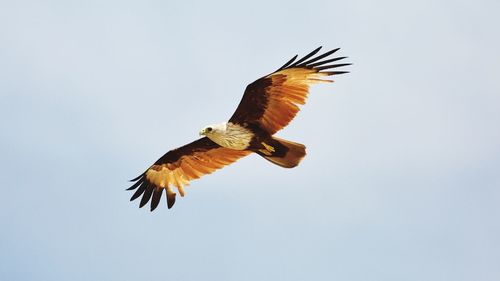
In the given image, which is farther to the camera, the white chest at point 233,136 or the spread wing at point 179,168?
the spread wing at point 179,168

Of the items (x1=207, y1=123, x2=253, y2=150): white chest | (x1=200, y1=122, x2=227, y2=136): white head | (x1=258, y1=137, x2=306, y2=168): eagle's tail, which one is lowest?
(x1=258, y1=137, x2=306, y2=168): eagle's tail

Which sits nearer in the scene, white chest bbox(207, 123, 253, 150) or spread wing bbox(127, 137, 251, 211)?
white chest bbox(207, 123, 253, 150)

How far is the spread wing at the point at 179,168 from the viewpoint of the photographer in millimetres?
16172

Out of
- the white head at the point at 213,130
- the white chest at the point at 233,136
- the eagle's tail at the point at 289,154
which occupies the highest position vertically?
the white head at the point at 213,130

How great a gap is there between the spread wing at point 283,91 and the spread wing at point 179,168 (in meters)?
1.41

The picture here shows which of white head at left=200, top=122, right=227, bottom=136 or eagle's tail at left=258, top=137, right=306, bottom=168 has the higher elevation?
white head at left=200, top=122, right=227, bottom=136

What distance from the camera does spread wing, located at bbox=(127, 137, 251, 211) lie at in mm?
16172

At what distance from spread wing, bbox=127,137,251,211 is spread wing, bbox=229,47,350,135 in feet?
4.61

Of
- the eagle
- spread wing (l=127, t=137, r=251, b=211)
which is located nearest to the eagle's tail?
the eagle

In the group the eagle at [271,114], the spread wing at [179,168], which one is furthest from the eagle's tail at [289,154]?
the spread wing at [179,168]

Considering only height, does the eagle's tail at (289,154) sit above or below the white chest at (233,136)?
below

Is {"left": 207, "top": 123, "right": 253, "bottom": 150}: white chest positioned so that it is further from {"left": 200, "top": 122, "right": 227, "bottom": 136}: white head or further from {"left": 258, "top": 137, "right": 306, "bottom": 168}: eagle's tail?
{"left": 258, "top": 137, "right": 306, "bottom": 168}: eagle's tail

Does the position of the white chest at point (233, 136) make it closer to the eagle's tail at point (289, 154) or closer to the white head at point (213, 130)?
the white head at point (213, 130)

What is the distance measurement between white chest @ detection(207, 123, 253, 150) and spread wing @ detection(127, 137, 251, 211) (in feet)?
3.14
